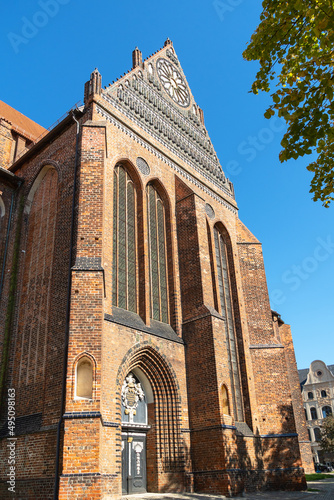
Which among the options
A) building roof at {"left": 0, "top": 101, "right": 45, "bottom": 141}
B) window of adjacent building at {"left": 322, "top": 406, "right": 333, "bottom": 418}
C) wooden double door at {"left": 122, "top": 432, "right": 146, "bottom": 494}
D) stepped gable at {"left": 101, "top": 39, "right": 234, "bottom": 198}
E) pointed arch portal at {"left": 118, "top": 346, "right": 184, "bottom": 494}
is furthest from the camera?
window of adjacent building at {"left": 322, "top": 406, "right": 333, "bottom": 418}

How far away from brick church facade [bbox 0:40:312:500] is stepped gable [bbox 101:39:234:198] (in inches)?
4.1

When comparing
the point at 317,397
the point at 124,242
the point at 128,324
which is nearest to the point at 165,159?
the point at 124,242

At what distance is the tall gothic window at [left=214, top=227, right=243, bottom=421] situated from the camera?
15547 millimetres

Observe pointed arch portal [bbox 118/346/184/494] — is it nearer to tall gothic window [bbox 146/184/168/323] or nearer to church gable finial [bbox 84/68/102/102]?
tall gothic window [bbox 146/184/168/323]

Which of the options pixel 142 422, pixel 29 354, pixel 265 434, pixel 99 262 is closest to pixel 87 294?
pixel 99 262

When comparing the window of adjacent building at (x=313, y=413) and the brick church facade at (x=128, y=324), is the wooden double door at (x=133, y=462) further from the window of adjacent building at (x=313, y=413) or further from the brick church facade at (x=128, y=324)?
the window of adjacent building at (x=313, y=413)

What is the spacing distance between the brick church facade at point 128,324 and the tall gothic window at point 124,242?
0.15 ft

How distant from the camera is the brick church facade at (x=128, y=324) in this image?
10.0 metres

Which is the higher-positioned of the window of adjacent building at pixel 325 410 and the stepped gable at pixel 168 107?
the stepped gable at pixel 168 107

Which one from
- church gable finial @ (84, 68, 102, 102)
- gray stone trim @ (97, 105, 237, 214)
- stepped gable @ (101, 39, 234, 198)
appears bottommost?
gray stone trim @ (97, 105, 237, 214)

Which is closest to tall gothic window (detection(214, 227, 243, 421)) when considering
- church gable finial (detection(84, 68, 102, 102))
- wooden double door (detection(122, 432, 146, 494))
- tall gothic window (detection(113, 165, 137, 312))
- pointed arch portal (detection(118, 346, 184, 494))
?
pointed arch portal (detection(118, 346, 184, 494))

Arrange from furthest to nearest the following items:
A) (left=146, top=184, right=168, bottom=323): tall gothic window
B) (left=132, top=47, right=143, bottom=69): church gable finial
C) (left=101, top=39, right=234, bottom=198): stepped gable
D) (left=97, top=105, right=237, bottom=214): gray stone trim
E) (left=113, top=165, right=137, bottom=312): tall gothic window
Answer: (left=132, top=47, right=143, bottom=69): church gable finial, (left=101, top=39, right=234, bottom=198): stepped gable, (left=97, top=105, right=237, bottom=214): gray stone trim, (left=146, top=184, right=168, bottom=323): tall gothic window, (left=113, top=165, right=137, bottom=312): tall gothic window

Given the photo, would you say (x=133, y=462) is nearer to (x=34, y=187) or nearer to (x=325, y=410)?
(x=34, y=187)

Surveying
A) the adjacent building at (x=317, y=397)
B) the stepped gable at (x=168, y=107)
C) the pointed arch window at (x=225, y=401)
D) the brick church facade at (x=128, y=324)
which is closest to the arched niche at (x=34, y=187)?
the brick church facade at (x=128, y=324)
